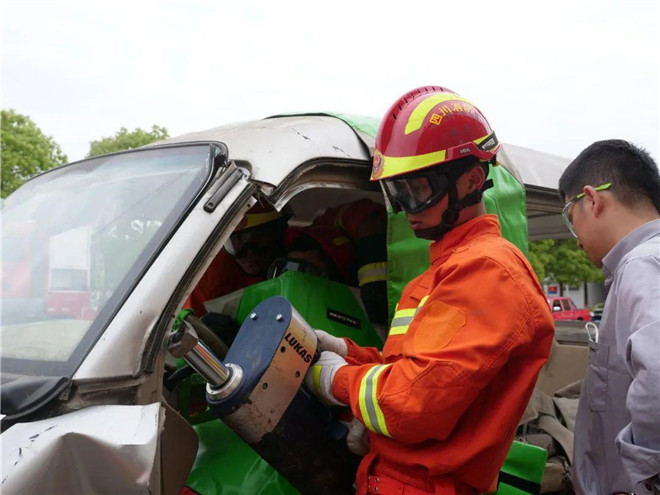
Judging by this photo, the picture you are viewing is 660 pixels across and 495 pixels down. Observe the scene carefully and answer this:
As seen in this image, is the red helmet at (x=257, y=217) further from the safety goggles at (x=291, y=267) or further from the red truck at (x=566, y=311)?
the red truck at (x=566, y=311)

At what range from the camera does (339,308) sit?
8.48 ft

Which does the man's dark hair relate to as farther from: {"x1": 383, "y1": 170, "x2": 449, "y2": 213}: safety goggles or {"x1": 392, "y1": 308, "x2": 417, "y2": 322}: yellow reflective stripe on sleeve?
{"x1": 392, "y1": 308, "x2": 417, "y2": 322}: yellow reflective stripe on sleeve

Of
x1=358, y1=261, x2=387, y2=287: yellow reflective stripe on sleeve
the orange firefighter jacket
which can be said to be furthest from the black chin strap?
x1=358, y1=261, x2=387, y2=287: yellow reflective stripe on sleeve

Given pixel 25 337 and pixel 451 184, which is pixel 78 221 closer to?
pixel 25 337

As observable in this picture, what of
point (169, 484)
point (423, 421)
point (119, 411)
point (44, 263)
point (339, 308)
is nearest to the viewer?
point (119, 411)

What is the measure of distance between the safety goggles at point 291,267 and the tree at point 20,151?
15.6m

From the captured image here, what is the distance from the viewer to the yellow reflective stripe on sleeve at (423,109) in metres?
2.15

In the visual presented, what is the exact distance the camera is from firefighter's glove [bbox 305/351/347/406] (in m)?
1.97

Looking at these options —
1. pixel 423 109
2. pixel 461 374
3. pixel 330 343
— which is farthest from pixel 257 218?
pixel 461 374

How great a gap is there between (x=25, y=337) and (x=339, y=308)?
4.06 feet

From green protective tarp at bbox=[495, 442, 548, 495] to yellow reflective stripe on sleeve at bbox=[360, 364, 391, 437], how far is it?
89cm

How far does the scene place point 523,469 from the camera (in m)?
2.42

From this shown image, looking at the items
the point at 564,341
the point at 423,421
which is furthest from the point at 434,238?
the point at 564,341

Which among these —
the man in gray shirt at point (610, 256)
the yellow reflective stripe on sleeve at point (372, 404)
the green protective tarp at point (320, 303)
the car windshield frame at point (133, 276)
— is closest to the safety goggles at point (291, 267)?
the green protective tarp at point (320, 303)
